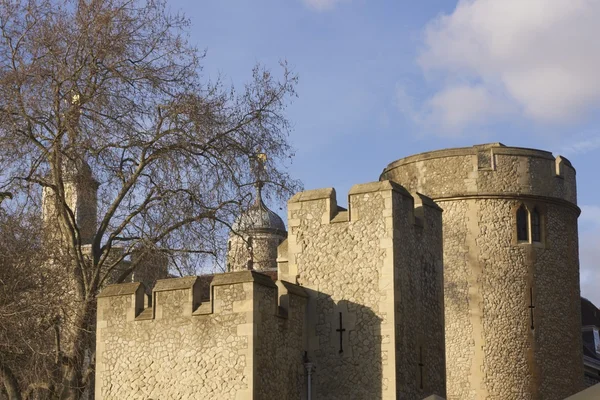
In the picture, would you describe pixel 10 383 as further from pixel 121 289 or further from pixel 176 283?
pixel 176 283

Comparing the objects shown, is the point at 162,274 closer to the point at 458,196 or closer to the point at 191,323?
the point at 191,323

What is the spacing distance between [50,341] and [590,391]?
35.9 feet

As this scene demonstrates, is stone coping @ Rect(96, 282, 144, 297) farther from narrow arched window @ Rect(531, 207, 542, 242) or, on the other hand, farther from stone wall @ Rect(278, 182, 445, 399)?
narrow arched window @ Rect(531, 207, 542, 242)

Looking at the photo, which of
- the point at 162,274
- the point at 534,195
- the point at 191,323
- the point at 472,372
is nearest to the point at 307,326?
the point at 191,323

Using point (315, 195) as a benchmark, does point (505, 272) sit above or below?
below

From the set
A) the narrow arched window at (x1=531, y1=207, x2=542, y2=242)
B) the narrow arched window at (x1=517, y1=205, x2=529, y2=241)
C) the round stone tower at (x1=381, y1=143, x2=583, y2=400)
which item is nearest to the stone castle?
the round stone tower at (x1=381, y1=143, x2=583, y2=400)

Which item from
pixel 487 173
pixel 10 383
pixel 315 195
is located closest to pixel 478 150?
pixel 487 173

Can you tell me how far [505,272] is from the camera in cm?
2062

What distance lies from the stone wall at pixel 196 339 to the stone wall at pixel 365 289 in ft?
1.38

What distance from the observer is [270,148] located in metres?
17.3

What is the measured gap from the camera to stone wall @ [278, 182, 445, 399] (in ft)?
47.5

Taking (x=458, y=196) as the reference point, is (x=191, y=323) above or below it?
below

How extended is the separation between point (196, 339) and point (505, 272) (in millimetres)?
8253

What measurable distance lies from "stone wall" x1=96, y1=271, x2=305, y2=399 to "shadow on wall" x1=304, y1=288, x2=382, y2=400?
278 millimetres
